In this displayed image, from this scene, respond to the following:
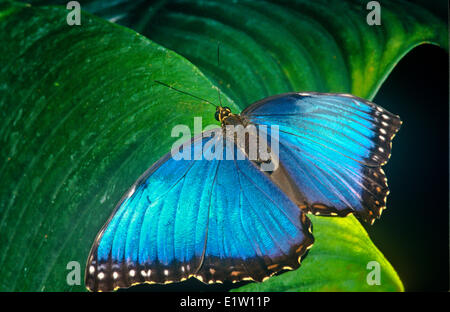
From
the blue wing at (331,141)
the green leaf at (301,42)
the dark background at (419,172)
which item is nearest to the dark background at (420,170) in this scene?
the dark background at (419,172)

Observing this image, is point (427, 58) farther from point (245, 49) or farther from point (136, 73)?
point (136, 73)

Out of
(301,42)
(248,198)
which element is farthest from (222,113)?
(301,42)

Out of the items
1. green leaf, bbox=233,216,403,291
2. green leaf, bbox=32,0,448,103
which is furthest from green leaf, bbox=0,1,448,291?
green leaf, bbox=32,0,448,103

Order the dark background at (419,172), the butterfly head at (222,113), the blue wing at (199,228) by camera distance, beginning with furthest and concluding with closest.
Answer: the dark background at (419,172) < the butterfly head at (222,113) < the blue wing at (199,228)

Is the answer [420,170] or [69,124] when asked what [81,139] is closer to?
[69,124]

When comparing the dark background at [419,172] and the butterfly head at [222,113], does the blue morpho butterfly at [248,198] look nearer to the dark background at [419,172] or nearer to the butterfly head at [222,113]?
the butterfly head at [222,113]

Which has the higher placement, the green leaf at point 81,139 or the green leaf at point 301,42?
the green leaf at point 301,42

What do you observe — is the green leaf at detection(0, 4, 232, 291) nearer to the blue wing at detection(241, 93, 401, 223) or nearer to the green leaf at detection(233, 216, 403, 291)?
the blue wing at detection(241, 93, 401, 223)

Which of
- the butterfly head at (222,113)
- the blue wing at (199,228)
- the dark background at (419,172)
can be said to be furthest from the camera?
the dark background at (419,172)
